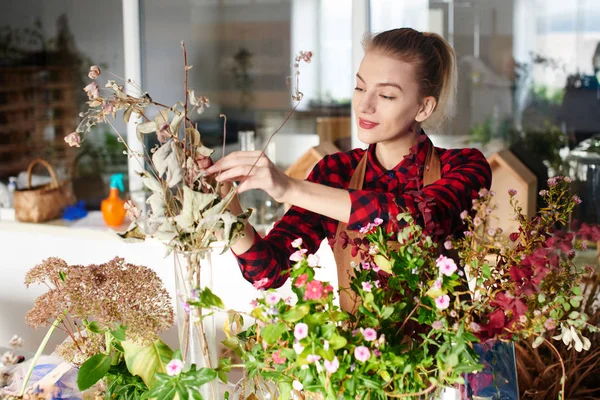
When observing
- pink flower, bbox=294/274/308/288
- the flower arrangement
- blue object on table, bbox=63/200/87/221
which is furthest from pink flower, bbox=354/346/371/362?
blue object on table, bbox=63/200/87/221

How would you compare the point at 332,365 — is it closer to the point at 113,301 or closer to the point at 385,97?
the point at 113,301

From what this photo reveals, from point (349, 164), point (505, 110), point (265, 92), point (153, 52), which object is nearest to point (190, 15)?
point (153, 52)

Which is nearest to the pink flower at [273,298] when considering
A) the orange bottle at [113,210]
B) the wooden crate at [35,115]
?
the orange bottle at [113,210]

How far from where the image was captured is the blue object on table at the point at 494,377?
1.12 m

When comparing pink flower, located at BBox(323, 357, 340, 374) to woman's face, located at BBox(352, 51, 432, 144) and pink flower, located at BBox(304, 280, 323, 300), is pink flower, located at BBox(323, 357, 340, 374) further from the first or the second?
woman's face, located at BBox(352, 51, 432, 144)

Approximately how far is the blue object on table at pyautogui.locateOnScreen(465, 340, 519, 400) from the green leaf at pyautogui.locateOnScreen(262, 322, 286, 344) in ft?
1.02

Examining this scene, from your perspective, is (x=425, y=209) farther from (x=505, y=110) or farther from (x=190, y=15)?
(x=190, y=15)

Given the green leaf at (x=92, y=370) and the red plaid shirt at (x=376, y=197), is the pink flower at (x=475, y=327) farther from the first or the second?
the green leaf at (x=92, y=370)

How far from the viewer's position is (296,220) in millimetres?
1495

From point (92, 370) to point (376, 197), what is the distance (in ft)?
1.74

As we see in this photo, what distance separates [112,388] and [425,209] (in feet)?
1.96

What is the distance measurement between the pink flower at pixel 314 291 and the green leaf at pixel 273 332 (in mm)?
51

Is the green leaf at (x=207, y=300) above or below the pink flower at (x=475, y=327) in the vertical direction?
above

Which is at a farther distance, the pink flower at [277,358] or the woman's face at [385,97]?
the woman's face at [385,97]
